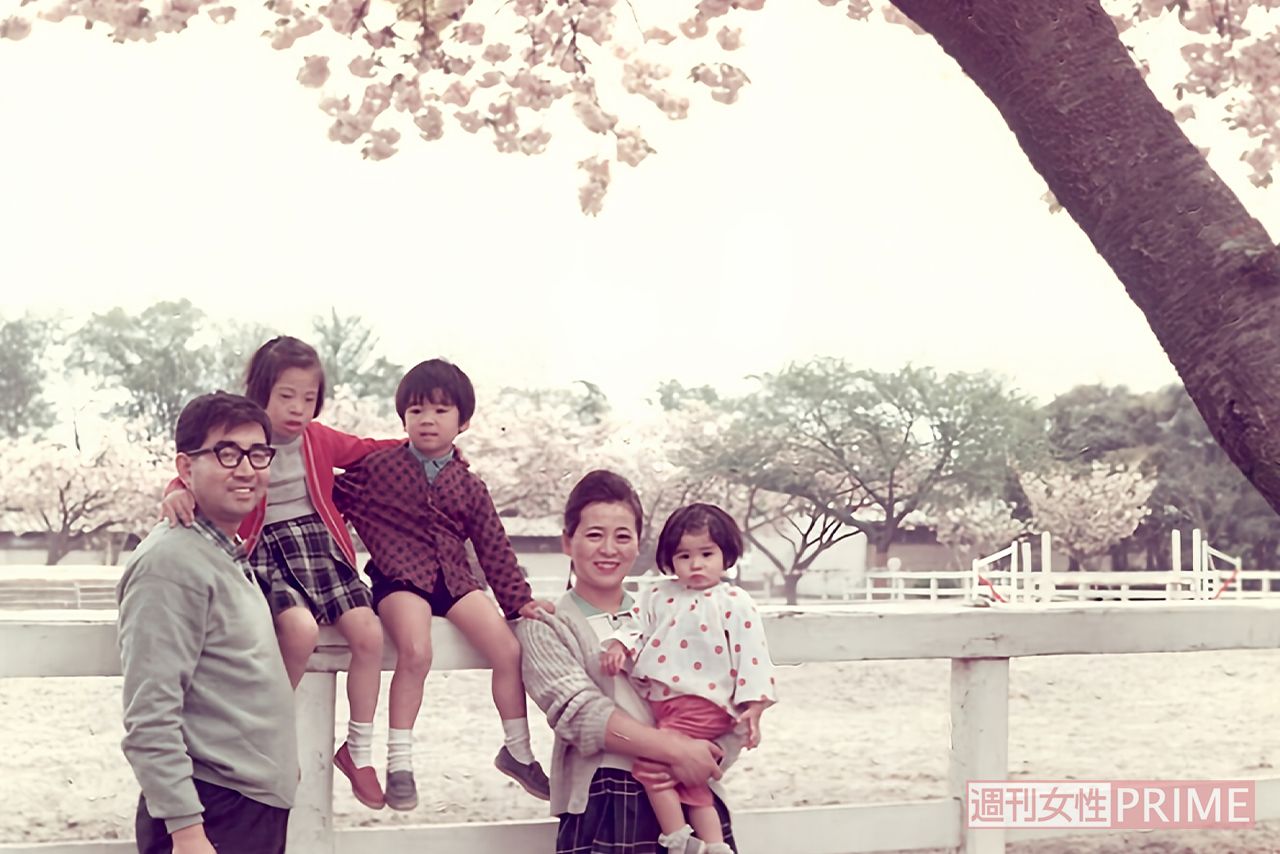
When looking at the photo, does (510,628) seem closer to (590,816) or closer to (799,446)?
(590,816)

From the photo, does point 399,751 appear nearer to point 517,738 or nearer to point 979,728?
point 517,738

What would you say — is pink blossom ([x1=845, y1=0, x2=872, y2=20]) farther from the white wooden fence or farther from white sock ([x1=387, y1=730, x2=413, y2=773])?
white sock ([x1=387, y1=730, x2=413, y2=773])

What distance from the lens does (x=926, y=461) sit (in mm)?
43844

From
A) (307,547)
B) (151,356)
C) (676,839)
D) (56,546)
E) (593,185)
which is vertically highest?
(151,356)

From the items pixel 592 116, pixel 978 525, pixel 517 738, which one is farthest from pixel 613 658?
pixel 978 525

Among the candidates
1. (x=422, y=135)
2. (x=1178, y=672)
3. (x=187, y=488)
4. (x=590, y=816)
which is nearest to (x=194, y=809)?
(x=187, y=488)

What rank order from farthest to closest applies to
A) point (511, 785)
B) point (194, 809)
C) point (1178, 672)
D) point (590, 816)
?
point (1178, 672)
point (511, 785)
point (590, 816)
point (194, 809)

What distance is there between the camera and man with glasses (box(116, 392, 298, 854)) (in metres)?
2.36

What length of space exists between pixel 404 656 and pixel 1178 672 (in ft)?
52.6

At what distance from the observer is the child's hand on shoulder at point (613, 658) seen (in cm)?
281

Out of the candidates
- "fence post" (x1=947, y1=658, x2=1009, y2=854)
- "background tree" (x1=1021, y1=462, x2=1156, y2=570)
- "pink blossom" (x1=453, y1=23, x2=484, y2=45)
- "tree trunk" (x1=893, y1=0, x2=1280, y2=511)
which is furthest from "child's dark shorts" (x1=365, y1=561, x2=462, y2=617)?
"background tree" (x1=1021, y1=462, x2=1156, y2=570)

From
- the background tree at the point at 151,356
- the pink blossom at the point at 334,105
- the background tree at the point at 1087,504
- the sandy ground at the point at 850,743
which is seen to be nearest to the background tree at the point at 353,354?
the background tree at the point at 151,356

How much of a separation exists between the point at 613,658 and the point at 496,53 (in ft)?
21.0

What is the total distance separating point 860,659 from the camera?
328 centimetres
